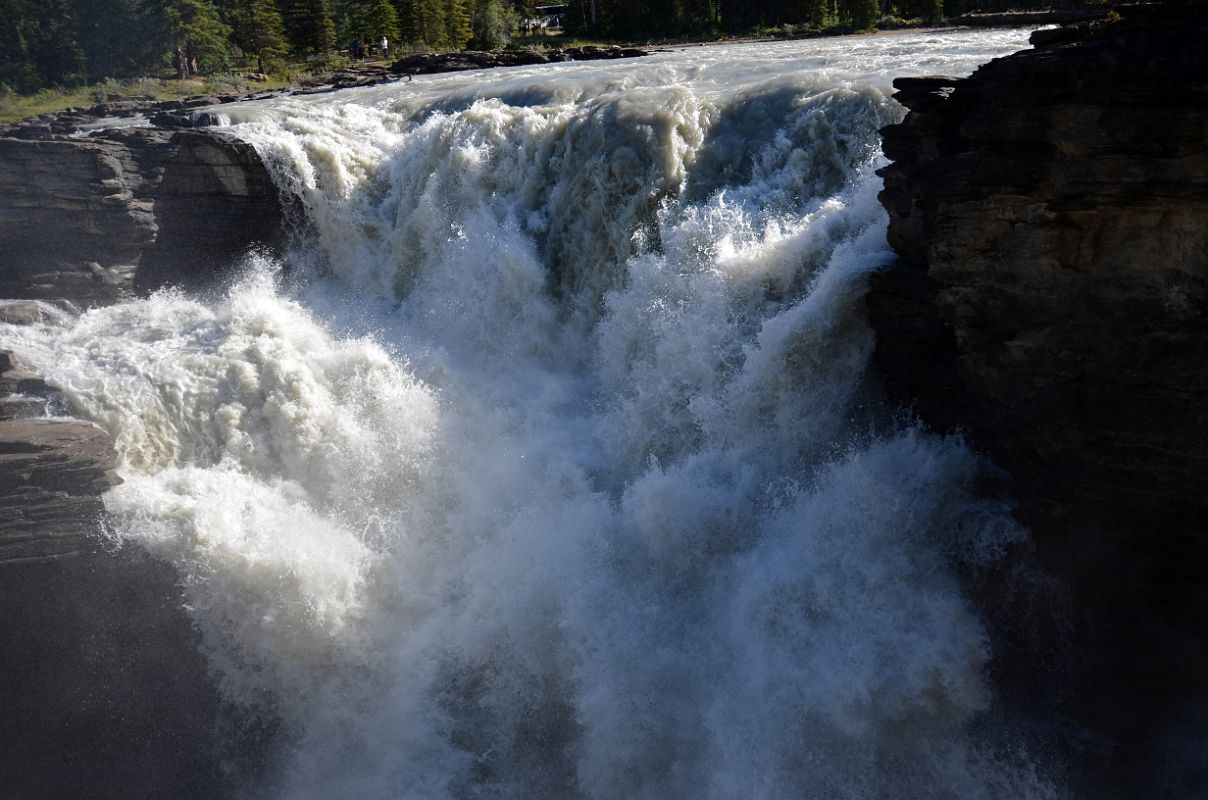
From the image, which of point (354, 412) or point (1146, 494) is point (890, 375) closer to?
point (1146, 494)

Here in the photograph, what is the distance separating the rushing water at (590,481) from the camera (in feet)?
24.9

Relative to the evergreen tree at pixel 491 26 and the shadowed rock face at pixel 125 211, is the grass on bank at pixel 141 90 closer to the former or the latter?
the evergreen tree at pixel 491 26

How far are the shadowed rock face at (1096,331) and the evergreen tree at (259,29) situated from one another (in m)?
32.5

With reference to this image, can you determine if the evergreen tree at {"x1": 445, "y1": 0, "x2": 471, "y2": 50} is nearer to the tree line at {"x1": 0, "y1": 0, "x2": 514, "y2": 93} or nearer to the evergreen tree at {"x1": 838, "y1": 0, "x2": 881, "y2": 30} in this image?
the tree line at {"x1": 0, "y1": 0, "x2": 514, "y2": 93}

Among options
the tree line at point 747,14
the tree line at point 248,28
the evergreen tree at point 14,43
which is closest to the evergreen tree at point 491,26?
the tree line at point 248,28

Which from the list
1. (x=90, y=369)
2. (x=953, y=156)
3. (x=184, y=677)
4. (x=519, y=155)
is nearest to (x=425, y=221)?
(x=519, y=155)

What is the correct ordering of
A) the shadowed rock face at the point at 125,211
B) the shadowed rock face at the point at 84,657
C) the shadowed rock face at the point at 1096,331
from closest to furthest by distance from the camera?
the shadowed rock face at the point at 1096,331 → the shadowed rock face at the point at 84,657 → the shadowed rock face at the point at 125,211

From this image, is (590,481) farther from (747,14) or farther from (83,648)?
(747,14)

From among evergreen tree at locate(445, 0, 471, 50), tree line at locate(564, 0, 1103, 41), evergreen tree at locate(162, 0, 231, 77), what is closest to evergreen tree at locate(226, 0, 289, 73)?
evergreen tree at locate(162, 0, 231, 77)

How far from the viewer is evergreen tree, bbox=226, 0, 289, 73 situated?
33781 millimetres

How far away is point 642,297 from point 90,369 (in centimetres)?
642

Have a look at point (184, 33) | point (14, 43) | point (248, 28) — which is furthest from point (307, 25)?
point (14, 43)

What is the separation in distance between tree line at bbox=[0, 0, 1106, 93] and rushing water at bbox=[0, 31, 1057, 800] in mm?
22276

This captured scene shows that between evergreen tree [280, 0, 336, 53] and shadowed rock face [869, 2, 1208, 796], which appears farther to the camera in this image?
evergreen tree [280, 0, 336, 53]
